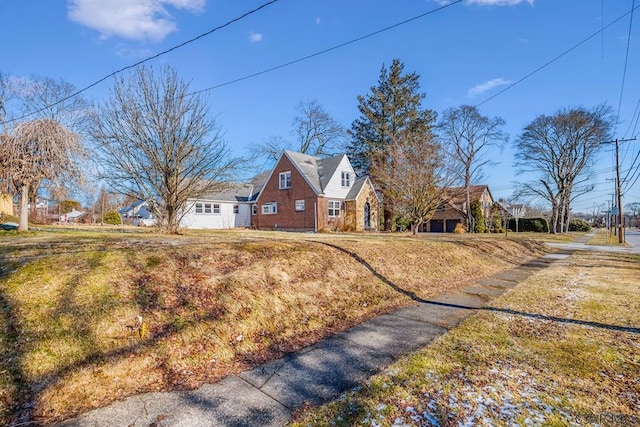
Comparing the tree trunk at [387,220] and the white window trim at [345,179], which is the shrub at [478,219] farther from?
the white window trim at [345,179]

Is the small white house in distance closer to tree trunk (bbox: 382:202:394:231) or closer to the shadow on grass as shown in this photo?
tree trunk (bbox: 382:202:394:231)

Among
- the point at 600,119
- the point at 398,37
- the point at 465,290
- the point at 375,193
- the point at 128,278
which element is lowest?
the point at 465,290

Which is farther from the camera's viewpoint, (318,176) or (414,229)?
(318,176)

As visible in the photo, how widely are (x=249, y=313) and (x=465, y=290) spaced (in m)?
5.72

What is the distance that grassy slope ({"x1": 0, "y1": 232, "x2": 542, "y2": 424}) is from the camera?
304cm

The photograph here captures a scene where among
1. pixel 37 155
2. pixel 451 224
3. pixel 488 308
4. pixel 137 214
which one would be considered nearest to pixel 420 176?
pixel 488 308

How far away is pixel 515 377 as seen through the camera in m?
3.29

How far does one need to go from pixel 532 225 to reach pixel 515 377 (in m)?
50.1

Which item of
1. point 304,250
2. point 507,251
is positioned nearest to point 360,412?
point 304,250

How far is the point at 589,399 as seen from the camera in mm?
2859

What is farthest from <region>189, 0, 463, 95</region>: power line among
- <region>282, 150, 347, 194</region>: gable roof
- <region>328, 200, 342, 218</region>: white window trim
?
<region>328, 200, 342, 218</region>: white window trim

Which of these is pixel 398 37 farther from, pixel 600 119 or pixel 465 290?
pixel 600 119

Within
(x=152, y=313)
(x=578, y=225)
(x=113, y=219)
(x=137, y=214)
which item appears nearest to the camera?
(x=152, y=313)

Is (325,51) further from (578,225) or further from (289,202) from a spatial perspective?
(578,225)
